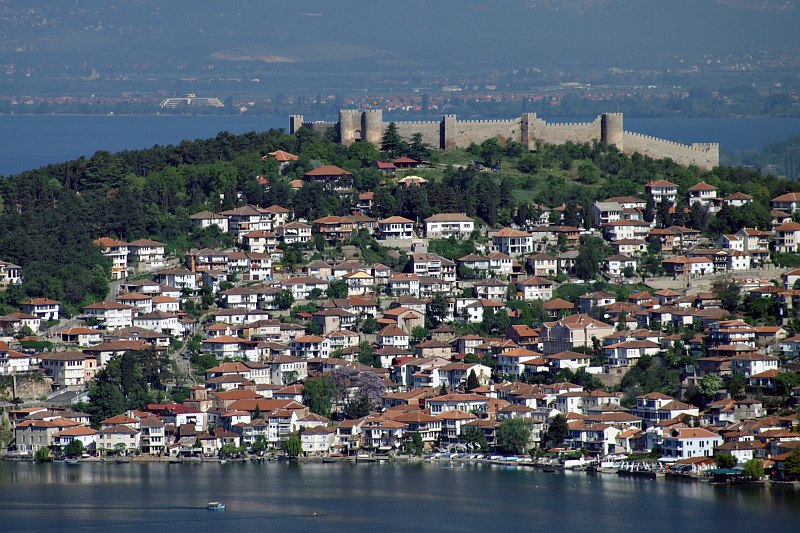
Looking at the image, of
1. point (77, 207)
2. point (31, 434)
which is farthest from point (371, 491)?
point (77, 207)

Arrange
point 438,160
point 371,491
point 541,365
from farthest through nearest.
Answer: point 438,160 < point 541,365 < point 371,491

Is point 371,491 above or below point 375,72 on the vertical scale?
below

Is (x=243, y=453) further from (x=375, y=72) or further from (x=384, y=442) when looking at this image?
(x=375, y=72)

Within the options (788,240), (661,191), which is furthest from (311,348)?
(661,191)

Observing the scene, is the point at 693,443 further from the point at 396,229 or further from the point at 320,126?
the point at 320,126

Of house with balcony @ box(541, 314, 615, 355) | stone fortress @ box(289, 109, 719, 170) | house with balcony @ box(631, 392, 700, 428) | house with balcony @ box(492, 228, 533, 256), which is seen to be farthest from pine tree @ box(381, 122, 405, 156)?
house with balcony @ box(631, 392, 700, 428)

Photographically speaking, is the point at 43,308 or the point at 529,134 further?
the point at 529,134

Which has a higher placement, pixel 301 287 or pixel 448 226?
pixel 448 226
